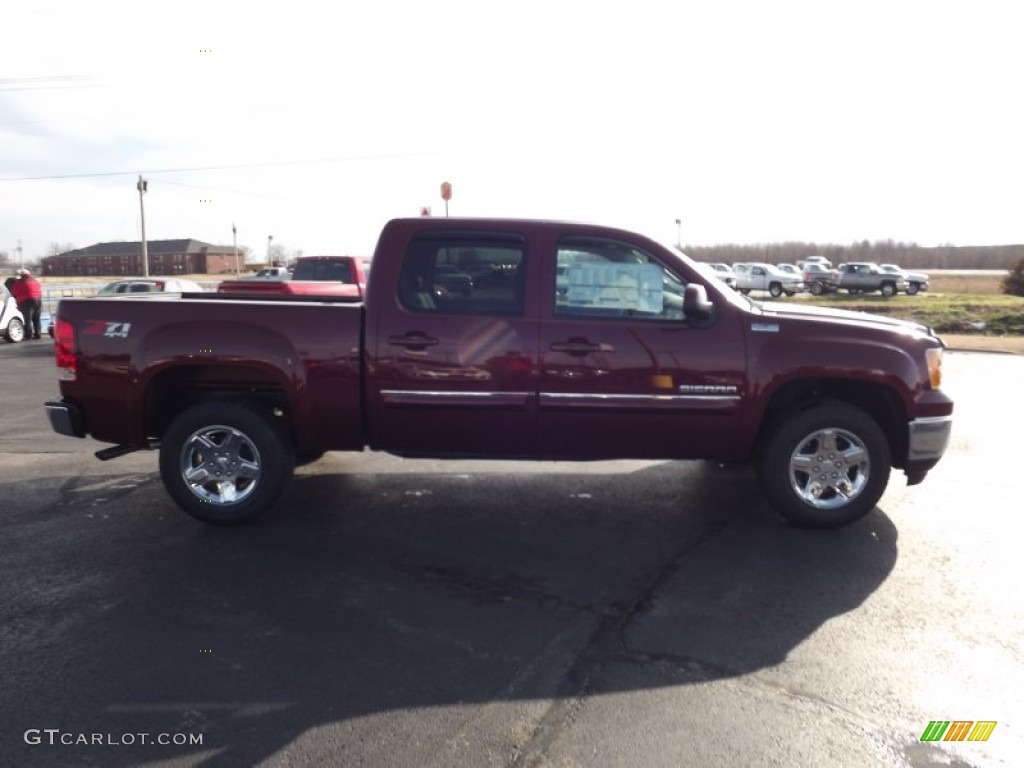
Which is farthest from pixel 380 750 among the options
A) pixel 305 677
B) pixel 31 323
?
pixel 31 323

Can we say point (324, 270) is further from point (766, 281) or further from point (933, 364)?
point (766, 281)

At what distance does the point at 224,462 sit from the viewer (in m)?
5.41

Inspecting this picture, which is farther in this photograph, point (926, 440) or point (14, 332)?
point (14, 332)

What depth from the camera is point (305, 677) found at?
3.47 metres

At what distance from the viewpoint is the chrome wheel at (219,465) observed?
5371mm

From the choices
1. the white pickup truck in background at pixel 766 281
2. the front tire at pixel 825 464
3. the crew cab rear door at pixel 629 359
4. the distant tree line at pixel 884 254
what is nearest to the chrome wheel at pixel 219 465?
the crew cab rear door at pixel 629 359

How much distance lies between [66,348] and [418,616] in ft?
10.3

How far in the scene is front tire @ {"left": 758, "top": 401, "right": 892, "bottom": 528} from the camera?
17.1ft

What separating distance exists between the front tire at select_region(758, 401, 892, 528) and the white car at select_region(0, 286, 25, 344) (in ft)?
61.6

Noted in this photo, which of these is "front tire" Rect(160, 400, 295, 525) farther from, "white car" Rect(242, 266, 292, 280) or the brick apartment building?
the brick apartment building

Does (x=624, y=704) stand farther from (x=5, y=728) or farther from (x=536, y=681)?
(x=5, y=728)

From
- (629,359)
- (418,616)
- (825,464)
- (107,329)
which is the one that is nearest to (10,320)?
(107,329)

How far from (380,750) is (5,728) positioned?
145 cm

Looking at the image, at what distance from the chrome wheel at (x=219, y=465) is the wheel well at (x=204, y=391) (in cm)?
28
